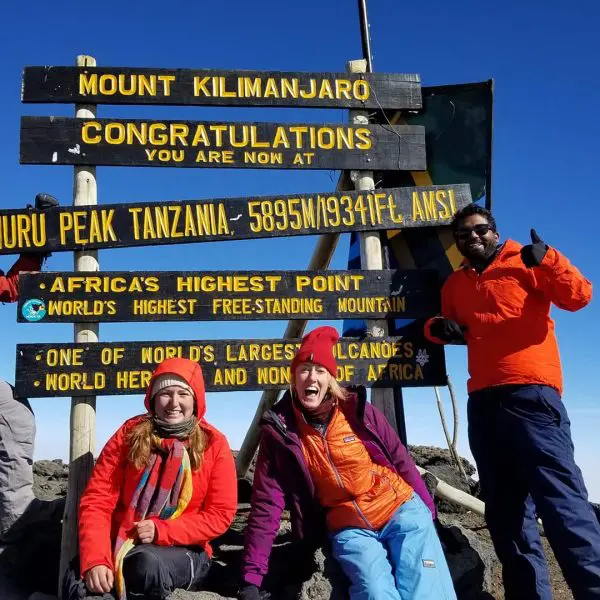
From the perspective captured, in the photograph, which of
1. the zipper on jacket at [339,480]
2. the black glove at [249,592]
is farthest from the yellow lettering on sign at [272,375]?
the black glove at [249,592]

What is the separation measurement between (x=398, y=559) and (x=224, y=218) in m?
3.14

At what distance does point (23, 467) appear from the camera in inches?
197

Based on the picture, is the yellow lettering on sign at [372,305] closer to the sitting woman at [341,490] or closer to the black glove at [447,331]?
the black glove at [447,331]

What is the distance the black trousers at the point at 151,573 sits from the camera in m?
3.40

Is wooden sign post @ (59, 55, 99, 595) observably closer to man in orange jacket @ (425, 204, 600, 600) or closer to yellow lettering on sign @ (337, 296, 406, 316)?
yellow lettering on sign @ (337, 296, 406, 316)

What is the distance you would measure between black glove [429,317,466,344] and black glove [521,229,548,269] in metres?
0.82

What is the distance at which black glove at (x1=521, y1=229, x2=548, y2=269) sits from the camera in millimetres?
4203

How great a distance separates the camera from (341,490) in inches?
150

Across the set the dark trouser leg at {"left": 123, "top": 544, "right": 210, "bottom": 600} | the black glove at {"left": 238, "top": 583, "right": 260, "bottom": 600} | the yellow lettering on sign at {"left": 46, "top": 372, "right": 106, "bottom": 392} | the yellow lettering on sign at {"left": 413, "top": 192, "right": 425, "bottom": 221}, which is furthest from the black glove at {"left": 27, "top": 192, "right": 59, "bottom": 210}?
the black glove at {"left": 238, "top": 583, "right": 260, "bottom": 600}

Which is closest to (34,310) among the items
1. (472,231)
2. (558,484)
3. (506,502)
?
(472,231)

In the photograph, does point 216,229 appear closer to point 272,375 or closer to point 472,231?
point 272,375

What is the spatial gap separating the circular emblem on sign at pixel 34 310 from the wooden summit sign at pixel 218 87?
179cm

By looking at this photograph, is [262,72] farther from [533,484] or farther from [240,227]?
[533,484]

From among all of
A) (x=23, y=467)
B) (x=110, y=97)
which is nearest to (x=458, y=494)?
(x=23, y=467)
